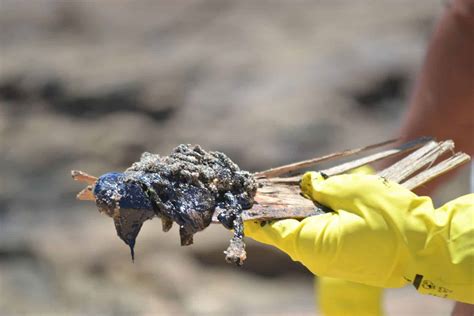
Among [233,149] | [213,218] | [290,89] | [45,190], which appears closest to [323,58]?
[290,89]

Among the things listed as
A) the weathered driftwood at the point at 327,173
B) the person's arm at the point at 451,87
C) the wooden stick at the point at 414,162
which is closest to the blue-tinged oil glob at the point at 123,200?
the weathered driftwood at the point at 327,173


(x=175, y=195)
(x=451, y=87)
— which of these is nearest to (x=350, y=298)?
(x=175, y=195)

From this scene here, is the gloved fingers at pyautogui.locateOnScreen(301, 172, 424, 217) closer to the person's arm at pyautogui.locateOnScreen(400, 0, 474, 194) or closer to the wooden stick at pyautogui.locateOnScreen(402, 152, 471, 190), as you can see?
the wooden stick at pyautogui.locateOnScreen(402, 152, 471, 190)

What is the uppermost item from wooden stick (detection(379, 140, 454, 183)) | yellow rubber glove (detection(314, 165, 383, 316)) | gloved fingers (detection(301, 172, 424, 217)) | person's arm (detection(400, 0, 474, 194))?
person's arm (detection(400, 0, 474, 194))

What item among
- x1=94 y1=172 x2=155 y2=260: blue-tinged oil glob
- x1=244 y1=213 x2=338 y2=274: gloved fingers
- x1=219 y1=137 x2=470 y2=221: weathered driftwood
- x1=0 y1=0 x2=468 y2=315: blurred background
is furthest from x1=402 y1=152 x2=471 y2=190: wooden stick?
x1=0 y1=0 x2=468 y2=315: blurred background

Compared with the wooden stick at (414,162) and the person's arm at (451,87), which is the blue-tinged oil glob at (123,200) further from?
the person's arm at (451,87)

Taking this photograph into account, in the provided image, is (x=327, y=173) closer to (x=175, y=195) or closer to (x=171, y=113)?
(x=175, y=195)

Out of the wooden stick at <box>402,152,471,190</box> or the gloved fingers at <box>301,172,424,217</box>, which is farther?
the wooden stick at <box>402,152,471,190</box>

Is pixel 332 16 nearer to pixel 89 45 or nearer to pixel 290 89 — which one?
pixel 290 89
